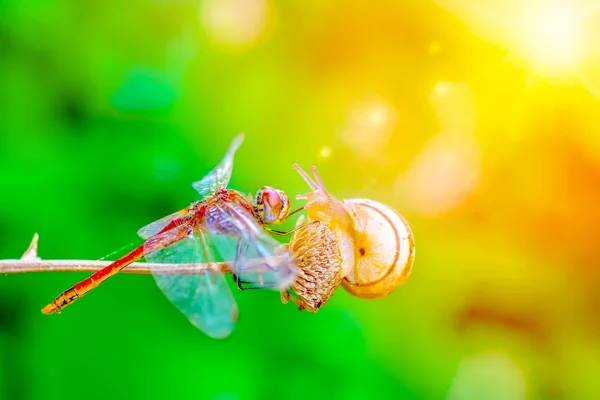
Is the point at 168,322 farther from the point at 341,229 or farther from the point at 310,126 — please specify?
the point at 341,229

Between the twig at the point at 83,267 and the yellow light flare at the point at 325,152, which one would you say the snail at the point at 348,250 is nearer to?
the twig at the point at 83,267

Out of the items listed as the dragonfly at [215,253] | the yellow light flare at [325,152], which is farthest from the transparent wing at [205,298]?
the yellow light flare at [325,152]

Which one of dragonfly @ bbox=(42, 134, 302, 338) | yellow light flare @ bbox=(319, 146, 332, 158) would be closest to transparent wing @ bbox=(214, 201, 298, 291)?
dragonfly @ bbox=(42, 134, 302, 338)

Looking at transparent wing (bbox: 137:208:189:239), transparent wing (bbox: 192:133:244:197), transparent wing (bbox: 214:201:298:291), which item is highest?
transparent wing (bbox: 192:133:244:197)

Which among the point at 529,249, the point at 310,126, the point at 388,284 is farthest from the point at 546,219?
the point at 388,284

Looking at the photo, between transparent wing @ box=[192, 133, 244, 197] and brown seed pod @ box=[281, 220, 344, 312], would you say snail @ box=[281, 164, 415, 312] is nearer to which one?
brown seed pod @ box=[281, 220, 344, 312]

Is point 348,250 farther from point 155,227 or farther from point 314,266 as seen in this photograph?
point 155,227

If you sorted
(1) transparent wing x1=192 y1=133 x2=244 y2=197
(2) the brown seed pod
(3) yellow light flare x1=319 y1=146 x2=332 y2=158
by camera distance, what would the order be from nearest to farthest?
(2) the brown seed pod < (1) transparent wing x1=192 y1=133 x2=244 y2=197 < (3) yellow light flare x1=319 y1=146 x2=332 y2=158

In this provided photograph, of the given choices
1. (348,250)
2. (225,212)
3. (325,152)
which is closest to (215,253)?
(225,212)

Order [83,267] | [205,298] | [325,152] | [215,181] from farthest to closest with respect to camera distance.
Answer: [325,152], [215,181], [205,298], [83,267]
